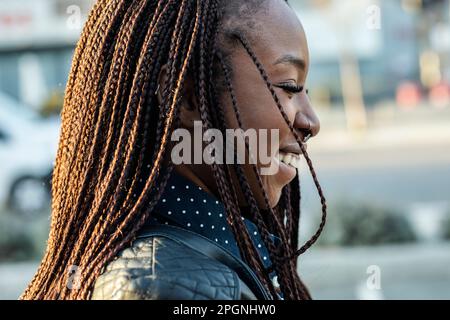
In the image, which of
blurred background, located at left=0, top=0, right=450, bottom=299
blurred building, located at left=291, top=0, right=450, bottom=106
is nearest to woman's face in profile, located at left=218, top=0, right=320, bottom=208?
blurred background, located at left=0, top=0, right=450, bottom=299

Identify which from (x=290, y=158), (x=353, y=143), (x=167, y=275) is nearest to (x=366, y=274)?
(x=290, y=158)

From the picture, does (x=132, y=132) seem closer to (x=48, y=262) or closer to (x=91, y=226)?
(x=91, y=226)

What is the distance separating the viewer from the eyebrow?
1.75 metres

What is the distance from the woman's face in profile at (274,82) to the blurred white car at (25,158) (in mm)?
8957

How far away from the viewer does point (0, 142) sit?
1098 cm

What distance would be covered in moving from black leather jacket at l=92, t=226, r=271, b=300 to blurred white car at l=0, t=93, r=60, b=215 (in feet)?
30.3

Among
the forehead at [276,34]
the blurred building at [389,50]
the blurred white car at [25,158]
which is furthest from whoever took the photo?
the blurred building at [389,50]

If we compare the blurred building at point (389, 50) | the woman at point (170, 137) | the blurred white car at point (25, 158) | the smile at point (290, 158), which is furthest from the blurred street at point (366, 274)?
the blurred building at point (389, 50)

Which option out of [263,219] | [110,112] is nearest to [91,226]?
[110,112]

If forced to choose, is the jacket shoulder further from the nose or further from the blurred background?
the blurred background

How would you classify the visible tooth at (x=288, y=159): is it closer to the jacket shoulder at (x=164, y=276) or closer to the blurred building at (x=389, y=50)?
the jacket shoulder at (x=164, y=276)

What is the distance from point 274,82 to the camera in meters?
1.74

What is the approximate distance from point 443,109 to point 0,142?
16.2m

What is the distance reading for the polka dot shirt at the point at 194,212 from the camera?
1614 mm
